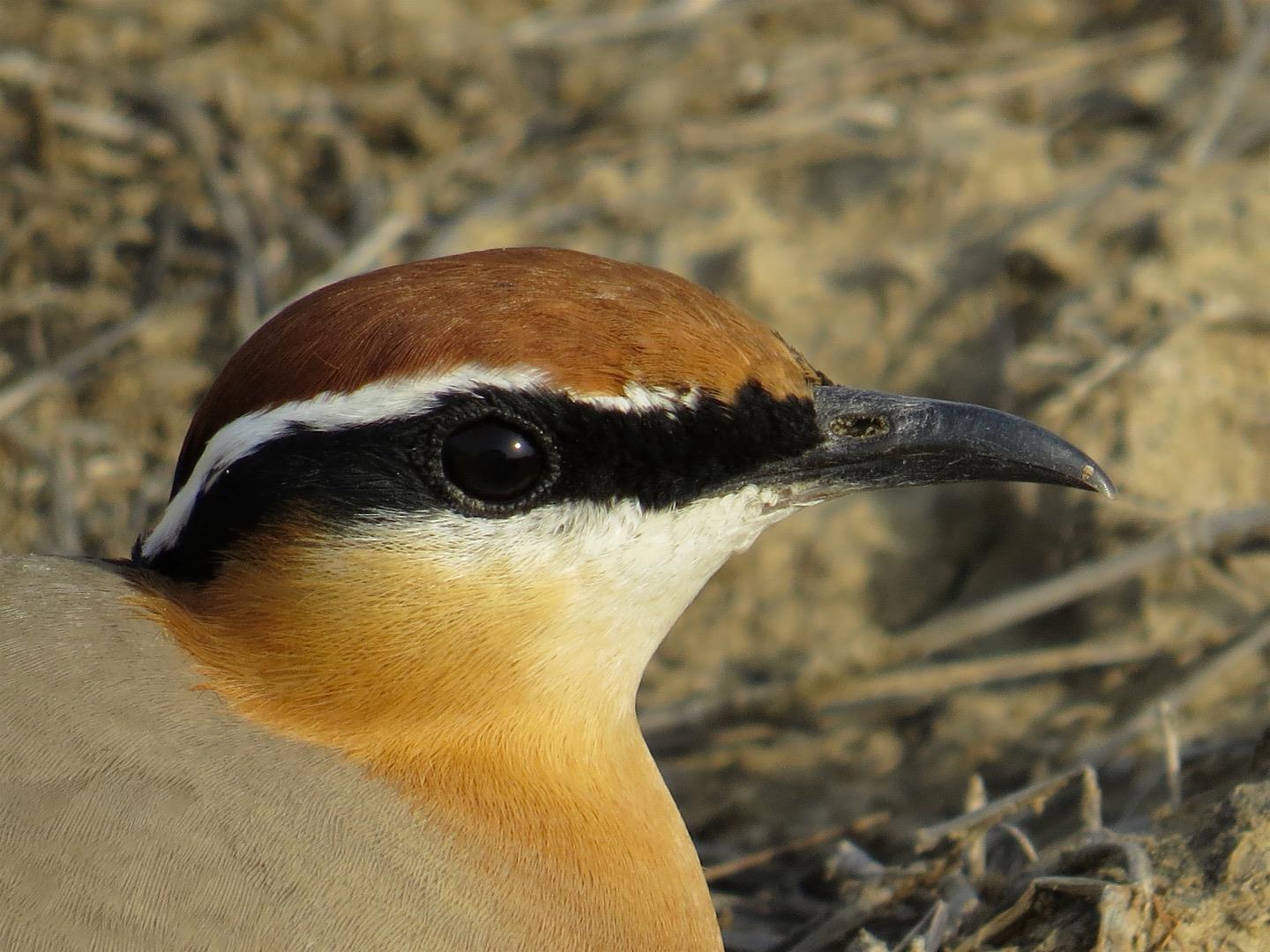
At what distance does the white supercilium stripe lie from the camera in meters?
3.43

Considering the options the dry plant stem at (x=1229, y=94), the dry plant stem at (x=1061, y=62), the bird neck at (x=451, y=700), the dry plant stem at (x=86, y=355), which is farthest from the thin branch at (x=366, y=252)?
the dry plant stem at (x=1229, y=94)

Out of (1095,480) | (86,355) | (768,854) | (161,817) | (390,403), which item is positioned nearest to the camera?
(161,817)

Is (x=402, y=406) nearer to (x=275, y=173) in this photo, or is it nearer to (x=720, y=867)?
(x=720, y=867)

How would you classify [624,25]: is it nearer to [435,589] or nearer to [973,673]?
[973,673]

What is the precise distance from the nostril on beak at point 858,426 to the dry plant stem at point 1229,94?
3412 millimetres

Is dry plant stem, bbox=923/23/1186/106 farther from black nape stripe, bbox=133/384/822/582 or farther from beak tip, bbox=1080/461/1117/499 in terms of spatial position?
black nape stripe, bbox=133/384/822/582

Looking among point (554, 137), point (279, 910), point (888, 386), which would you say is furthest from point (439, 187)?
point (279, 910)

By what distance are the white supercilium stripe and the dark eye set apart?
9 cm

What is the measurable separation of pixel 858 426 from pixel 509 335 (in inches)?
34.6

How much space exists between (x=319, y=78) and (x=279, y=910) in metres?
5.39

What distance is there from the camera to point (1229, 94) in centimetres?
680

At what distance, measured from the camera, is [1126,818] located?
4602 millimetres

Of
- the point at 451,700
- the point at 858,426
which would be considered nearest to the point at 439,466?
the point at 451,700

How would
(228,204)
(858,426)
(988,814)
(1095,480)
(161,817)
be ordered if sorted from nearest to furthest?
(161,817) < (858,426) < (1095,480) < (988,814) < (228,204)
